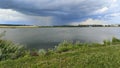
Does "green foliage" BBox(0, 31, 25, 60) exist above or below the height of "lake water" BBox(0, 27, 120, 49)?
above

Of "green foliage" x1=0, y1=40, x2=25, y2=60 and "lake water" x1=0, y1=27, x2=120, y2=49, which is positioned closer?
"green foliage" x1=0, y1=40, x2=25, y2=60

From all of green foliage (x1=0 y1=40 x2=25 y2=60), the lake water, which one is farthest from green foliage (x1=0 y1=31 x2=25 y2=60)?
the lake water

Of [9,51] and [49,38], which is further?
[49,38]

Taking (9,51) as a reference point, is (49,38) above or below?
below

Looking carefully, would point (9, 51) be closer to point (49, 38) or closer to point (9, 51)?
point (9, 51)

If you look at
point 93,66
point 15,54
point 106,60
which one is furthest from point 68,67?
point 15,54

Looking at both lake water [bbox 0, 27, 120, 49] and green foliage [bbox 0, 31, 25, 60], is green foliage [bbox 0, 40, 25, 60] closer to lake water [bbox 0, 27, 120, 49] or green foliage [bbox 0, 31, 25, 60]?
green foliage [bbox 0, 31, 25, 60]

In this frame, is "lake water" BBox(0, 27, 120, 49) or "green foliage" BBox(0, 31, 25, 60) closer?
"green foliage" BBox(0, 31, 25, 60)

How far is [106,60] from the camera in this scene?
394 inches

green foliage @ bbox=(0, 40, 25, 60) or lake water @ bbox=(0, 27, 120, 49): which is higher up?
green foliage @ bbox=(0, 40, 25, 60)

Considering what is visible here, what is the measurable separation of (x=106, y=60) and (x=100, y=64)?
71cm

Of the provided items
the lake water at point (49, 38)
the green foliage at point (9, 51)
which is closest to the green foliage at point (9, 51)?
the green foliage at point (9, 51)

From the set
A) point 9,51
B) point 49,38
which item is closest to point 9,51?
point 9,51

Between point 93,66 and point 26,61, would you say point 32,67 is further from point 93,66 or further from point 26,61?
point 93,66
